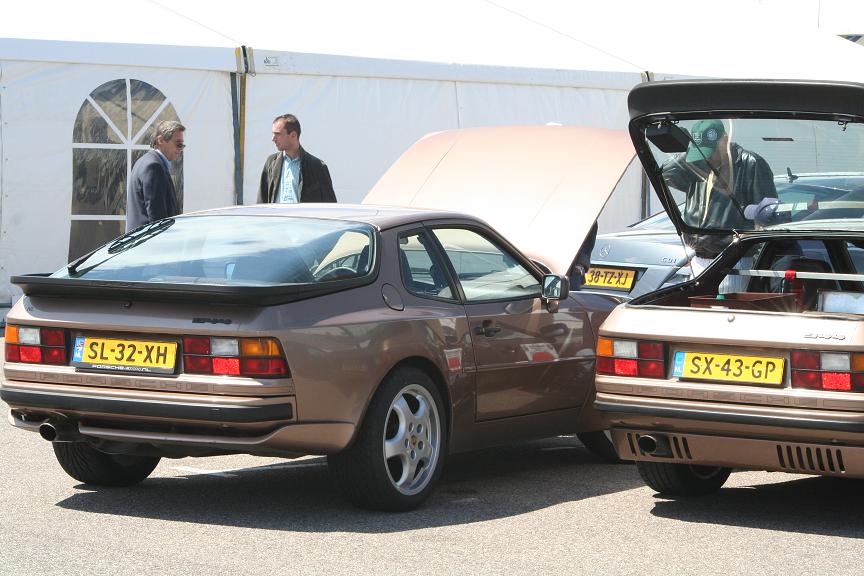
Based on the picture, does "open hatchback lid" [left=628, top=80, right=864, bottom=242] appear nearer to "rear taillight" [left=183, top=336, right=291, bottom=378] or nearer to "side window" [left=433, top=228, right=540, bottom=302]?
"side window" [left=433, top=228, right=540, bottom=302]

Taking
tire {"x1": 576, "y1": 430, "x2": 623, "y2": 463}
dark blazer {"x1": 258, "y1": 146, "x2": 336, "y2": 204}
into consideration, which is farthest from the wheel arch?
dark blazer {"x1": 258, "y1": 146, "x2": 336, "y2": 204}

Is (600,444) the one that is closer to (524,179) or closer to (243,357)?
(524,179)

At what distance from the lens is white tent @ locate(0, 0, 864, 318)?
44.1 feet

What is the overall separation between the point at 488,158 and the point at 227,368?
3.92 metres

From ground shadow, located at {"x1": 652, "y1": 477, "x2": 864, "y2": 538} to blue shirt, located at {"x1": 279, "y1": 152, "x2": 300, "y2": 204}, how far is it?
14.7ft

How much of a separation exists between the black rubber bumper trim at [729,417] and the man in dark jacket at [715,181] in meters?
1.30

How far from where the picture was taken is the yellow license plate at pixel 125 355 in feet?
19.2

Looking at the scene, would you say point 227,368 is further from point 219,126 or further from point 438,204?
point 219,126

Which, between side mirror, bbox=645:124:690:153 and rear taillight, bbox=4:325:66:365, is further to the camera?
side mirror, bbox=645:124:690:153

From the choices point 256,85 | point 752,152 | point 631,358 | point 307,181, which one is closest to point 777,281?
point 752,152

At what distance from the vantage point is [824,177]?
260 inches

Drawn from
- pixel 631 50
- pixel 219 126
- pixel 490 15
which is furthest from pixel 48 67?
pixel 631 50

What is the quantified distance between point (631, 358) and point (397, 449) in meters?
1.06

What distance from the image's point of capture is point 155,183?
10602 millimetres
